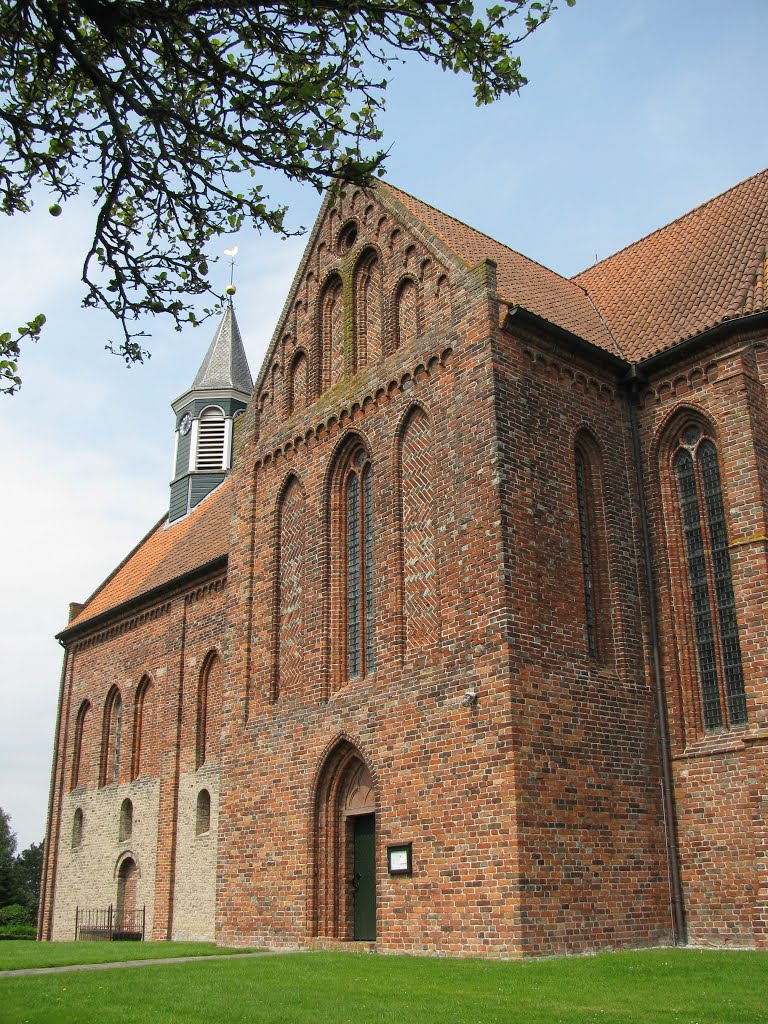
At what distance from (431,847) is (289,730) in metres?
4.34

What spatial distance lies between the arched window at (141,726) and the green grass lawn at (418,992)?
13.5 meters

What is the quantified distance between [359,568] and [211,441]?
59.6 ft

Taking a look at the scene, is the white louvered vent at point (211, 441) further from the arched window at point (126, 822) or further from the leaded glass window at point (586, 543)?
the leaded glass window at point (586, 543)

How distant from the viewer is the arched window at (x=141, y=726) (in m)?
26.7

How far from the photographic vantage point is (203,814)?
23.4m

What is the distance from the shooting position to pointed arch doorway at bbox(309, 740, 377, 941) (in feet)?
53.7

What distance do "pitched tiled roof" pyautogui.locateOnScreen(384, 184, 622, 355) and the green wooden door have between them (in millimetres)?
8870

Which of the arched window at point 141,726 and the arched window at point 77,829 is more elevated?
the arched window at point 141,726

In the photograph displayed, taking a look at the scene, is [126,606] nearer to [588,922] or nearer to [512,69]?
[588,922]

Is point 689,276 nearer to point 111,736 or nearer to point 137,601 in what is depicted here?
point 137,601

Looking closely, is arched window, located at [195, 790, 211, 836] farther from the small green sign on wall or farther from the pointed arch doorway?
the small green sign on wall

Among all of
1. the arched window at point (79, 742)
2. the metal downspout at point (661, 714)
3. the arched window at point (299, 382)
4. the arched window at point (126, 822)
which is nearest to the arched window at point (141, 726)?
the arched window at point (126, 822)

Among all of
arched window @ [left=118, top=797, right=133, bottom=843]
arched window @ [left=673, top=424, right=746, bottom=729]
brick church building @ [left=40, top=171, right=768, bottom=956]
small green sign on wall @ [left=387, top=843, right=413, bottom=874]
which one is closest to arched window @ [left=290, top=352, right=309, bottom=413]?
brick church building @ [left=40, top=171, right=768, bottom=956]

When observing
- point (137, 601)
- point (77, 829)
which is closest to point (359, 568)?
point (137, 601)
